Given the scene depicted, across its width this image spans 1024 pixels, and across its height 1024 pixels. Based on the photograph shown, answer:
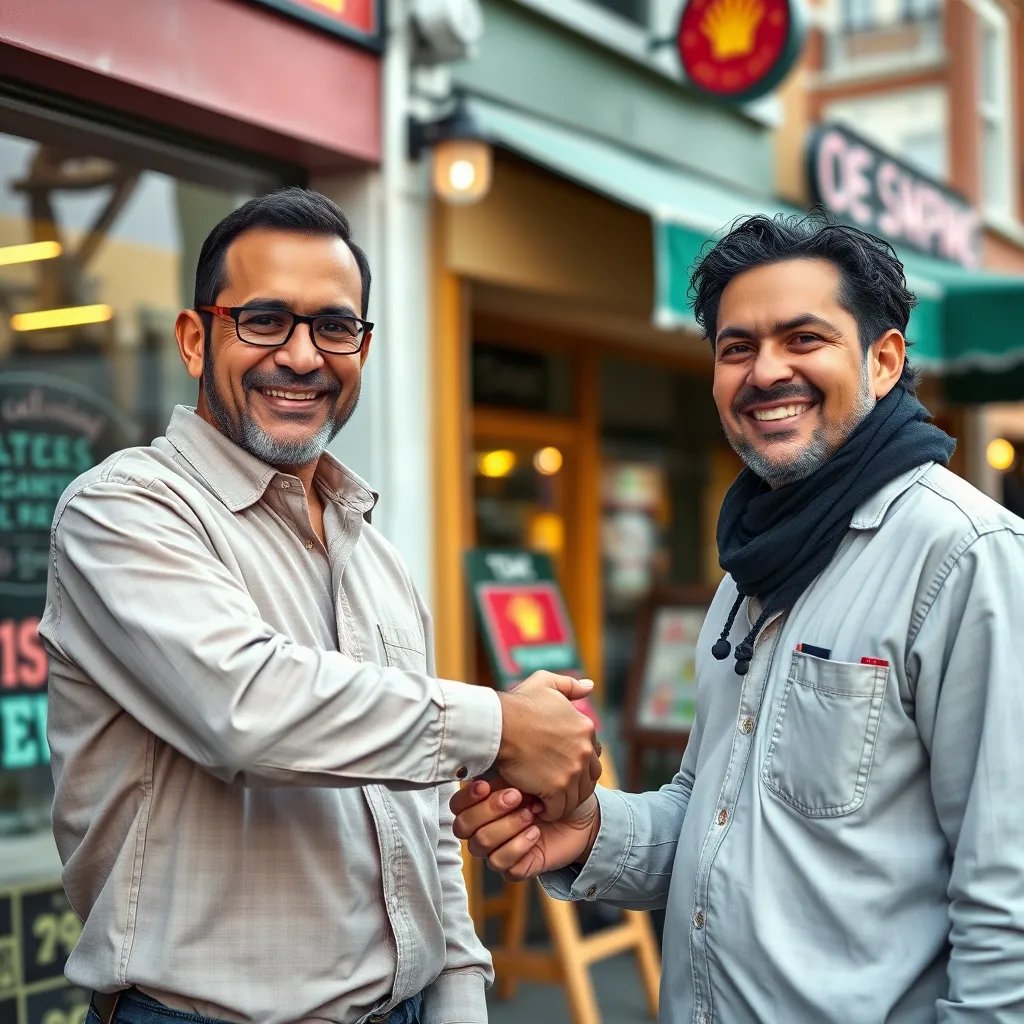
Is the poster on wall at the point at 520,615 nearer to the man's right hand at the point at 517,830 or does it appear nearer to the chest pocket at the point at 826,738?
the man's right hand at the point at 517,830

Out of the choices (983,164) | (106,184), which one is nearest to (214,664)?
(106,184)

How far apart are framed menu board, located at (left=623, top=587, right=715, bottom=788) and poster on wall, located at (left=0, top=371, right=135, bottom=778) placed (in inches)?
120

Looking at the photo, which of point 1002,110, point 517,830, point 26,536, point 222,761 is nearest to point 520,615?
point 26,536

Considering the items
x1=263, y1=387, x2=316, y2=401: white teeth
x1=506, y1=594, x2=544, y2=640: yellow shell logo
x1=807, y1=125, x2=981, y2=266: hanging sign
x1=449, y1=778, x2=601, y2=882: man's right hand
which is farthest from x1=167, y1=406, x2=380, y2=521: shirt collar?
x1=807, y1=125, x2=981, y2=266: hanging sign

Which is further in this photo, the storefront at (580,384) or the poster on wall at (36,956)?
the storefront at (580,384)

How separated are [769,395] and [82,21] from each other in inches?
94.9

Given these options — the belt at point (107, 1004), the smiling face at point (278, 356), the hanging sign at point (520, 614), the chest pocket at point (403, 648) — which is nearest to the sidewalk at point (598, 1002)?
the hanging sign at point (520, 614)

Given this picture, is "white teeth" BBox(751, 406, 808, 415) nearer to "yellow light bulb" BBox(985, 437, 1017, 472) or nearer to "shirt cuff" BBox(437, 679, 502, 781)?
"shirt cuff" BBox(437, 679, 502, 781)

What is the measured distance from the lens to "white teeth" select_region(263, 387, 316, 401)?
2293 mm

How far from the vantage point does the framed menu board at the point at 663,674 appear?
6.33 metres

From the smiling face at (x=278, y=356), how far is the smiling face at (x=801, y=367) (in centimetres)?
69

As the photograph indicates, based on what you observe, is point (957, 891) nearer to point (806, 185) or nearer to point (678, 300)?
point (678, 300)

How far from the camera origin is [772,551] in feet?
7.14

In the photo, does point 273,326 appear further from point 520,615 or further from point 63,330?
point 520,615
